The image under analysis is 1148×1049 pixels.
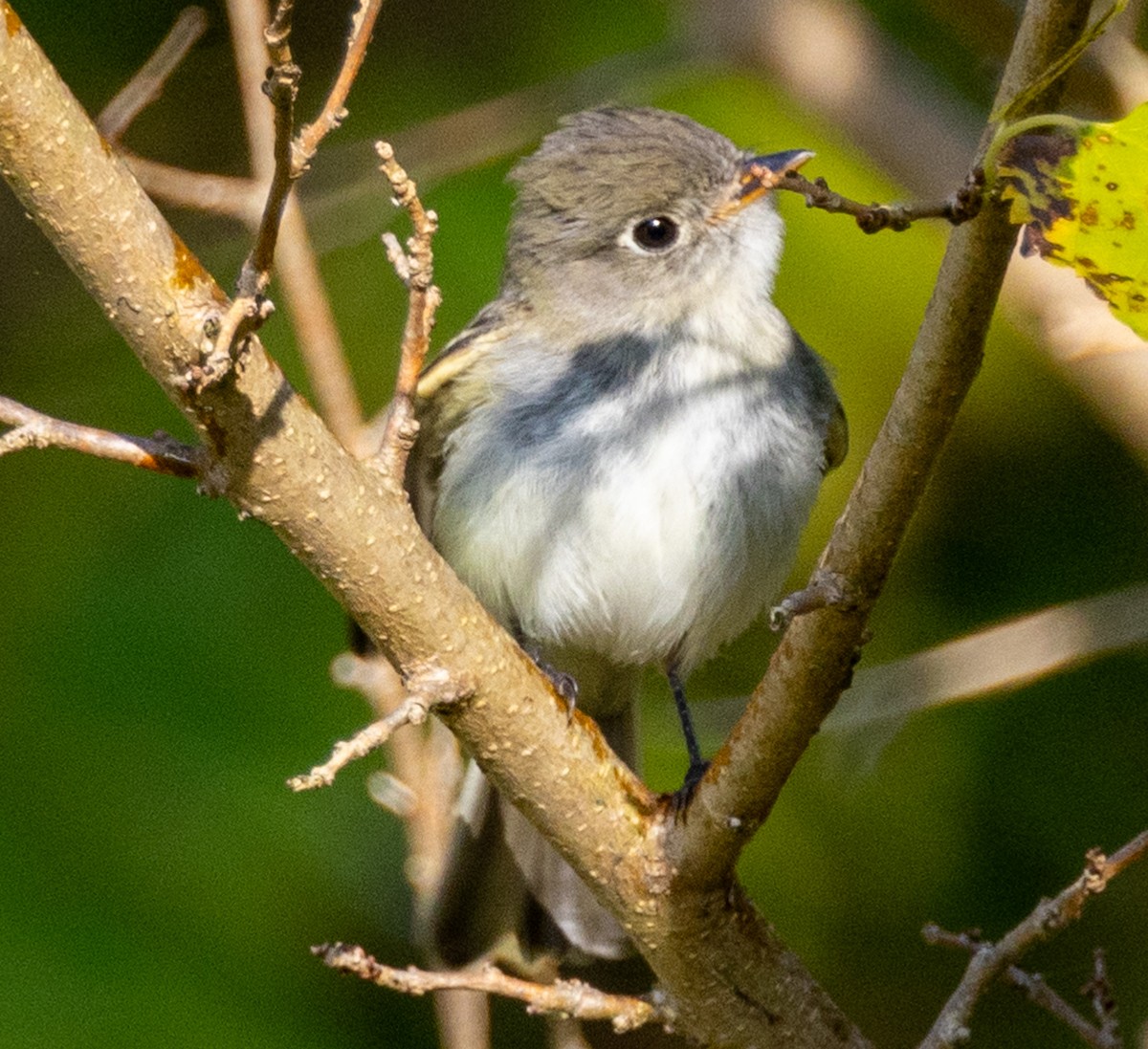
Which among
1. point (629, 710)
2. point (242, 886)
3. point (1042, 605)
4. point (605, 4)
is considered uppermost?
point (605, 4)

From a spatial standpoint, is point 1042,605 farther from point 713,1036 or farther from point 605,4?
point 605,4

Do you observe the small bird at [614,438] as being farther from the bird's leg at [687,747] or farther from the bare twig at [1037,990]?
the bare twig at [1037,990]

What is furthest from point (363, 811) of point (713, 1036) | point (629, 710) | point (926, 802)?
point (713, 1036)

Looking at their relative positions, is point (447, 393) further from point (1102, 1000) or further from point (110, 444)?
point (1102, 1000)

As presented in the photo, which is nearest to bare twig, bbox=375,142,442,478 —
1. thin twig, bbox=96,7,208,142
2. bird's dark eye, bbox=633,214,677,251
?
thin twig, bbox=96,7,208,142

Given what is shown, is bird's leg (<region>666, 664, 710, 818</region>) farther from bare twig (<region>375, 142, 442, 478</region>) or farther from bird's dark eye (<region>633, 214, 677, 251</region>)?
bird's dark eye (<region>633, 214, 677, 251</region>)
